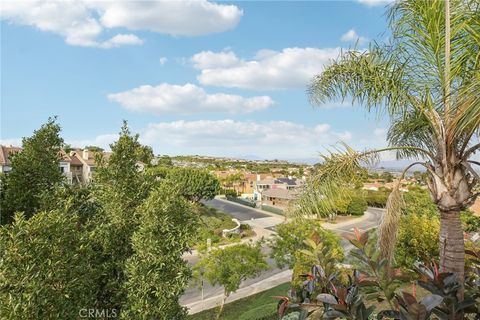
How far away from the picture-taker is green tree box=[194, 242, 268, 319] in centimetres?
1558

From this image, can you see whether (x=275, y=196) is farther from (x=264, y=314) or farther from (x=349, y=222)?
(x=264, y=314)

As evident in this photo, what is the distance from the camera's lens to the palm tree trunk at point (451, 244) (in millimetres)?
5320

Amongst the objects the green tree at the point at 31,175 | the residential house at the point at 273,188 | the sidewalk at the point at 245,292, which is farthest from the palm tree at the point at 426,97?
the residential house at the point at 273,188

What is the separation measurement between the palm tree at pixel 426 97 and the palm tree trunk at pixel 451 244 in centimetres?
1

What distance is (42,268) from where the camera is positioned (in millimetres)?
4688

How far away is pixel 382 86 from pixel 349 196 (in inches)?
90.7

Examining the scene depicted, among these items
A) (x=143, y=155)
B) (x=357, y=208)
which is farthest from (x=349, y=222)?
(x=143, y=155)

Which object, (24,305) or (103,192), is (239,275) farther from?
(24,305)

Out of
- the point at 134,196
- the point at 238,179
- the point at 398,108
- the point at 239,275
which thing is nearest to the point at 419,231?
the point at 239,275

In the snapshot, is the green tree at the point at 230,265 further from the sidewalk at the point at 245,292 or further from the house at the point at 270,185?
the house at the point at 270,185

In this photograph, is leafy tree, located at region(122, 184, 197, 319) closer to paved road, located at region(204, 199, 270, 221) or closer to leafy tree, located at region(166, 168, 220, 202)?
leafy tree, located at region(166, 168, 220, 202)

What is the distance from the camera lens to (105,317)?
6.28m

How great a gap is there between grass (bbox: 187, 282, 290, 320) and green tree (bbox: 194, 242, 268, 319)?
1.46ft

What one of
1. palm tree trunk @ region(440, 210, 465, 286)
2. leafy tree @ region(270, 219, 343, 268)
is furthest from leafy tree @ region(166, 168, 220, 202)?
palm tree trunk @ region(440, 210, 465, 286)
